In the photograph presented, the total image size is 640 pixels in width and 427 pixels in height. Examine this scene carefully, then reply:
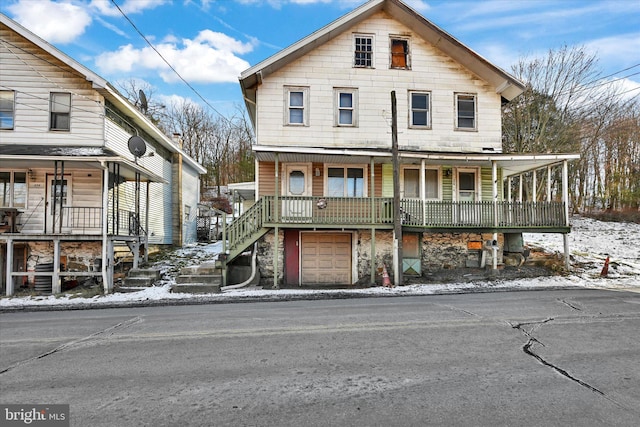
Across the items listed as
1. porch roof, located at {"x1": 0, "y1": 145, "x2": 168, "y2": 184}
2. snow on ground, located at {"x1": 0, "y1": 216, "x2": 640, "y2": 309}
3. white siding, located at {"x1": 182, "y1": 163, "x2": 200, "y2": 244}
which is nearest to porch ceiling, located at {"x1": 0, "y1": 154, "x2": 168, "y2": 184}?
porch roof, located at {"x1": 0, "y1": 145, "x2": 168, "y2": 184}

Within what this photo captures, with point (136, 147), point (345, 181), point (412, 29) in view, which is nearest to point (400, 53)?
point (412, 29)

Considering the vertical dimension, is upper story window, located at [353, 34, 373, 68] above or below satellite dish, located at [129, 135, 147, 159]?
above

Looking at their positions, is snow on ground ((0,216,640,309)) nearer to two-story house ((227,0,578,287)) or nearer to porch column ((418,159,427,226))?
two-story house ((227,0,578,287))

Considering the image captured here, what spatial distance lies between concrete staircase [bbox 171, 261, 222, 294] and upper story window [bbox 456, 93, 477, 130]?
36.7 ft

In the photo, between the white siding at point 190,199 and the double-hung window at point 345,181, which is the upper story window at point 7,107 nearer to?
the white siding at point 190,199

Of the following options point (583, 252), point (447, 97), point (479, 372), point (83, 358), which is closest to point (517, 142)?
point (583, 252)

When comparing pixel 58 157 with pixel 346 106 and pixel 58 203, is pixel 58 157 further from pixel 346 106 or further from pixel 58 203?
pixel 346 106

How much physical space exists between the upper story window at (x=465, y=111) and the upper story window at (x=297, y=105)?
6218mm

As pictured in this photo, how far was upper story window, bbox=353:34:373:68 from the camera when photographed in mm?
16344

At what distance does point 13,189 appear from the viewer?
14.9 m

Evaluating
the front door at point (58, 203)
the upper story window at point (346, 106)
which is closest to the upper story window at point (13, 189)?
the front door at point (58, 203)

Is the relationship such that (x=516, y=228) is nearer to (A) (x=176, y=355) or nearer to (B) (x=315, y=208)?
(B) (x=315, y=208)

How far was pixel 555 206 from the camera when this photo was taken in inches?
595

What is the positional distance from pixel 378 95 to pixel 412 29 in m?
3.14
